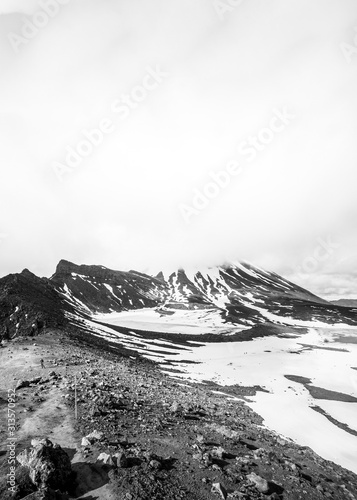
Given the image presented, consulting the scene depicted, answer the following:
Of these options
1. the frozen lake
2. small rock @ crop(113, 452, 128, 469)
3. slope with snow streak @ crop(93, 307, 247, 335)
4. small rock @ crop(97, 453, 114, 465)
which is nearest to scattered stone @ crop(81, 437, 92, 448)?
small rock @ crop(97, 453, 114, 465)

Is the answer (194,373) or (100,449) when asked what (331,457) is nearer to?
(100,449)

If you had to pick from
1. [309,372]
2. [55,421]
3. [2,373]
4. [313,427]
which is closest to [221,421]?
[55,421]

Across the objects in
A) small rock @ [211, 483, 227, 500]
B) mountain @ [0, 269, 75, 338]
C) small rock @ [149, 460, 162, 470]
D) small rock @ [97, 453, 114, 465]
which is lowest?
small rock @ [211, 483, 227, 500]

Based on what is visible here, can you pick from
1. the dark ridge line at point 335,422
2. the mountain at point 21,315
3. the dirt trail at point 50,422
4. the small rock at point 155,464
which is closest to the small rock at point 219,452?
the small rock at point 155,464

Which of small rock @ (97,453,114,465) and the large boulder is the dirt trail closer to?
small rock @ (97,453,114,465)

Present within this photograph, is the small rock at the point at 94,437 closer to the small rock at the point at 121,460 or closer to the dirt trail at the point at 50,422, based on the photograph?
the dirt trail at the point at 50,422

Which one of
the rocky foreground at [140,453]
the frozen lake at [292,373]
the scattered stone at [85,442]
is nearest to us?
the rocky foreground at [140,453]

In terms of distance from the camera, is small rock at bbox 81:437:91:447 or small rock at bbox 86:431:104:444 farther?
small rock at bbox 86:431:104:444
